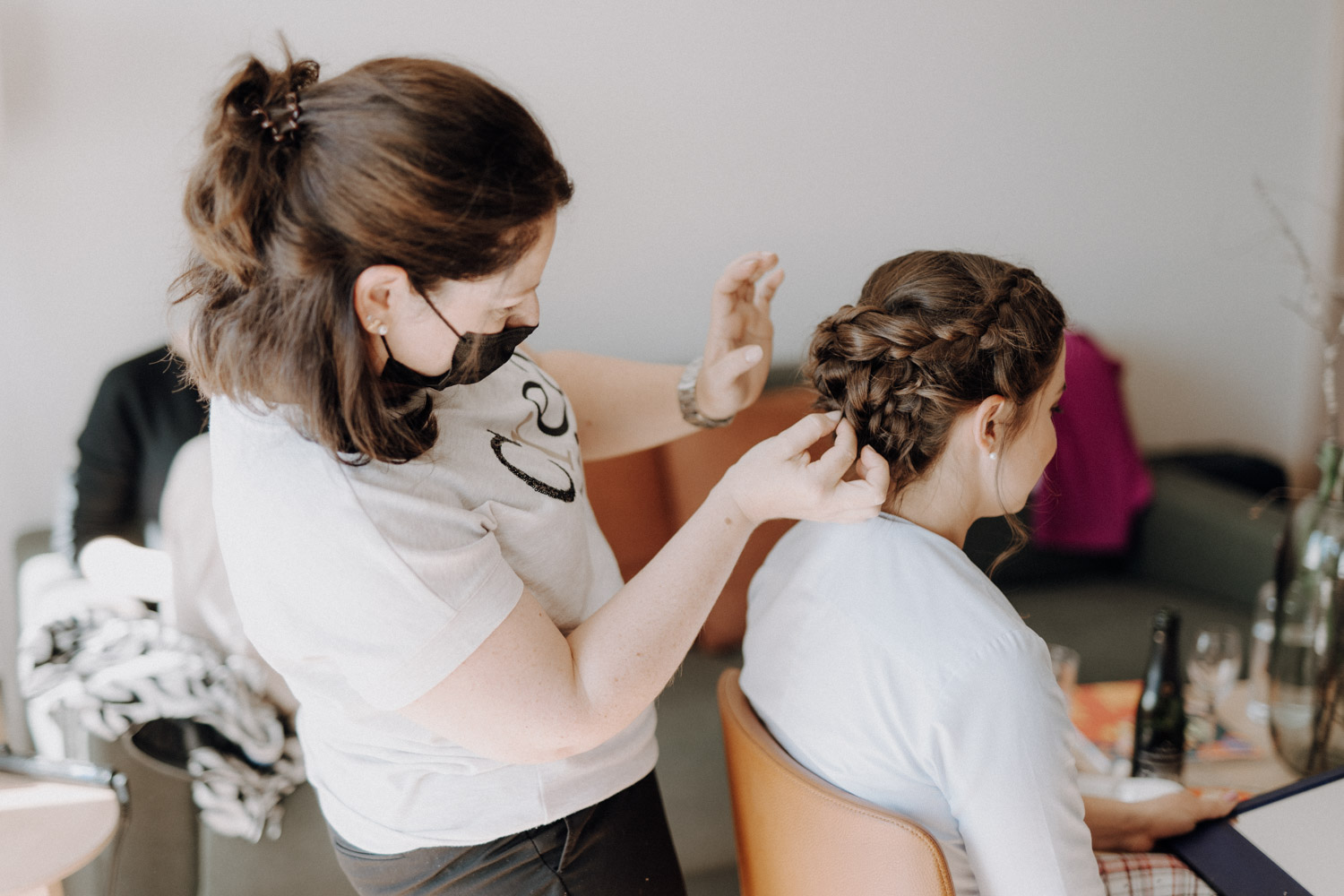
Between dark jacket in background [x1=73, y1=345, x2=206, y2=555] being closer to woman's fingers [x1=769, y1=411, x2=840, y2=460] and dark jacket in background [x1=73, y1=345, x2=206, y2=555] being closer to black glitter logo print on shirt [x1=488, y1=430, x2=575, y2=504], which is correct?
black glitter logo print on shirt [x1=488, y1=430, x2=575, y2=504]

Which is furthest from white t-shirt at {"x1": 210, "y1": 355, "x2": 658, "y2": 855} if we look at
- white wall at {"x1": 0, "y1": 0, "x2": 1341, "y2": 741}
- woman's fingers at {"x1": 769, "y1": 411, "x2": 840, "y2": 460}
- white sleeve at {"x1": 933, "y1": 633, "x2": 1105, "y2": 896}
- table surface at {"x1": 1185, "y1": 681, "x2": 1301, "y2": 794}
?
white wall at {"x1": 0, "y1": 0, "x2": 1341, "y2": 741}

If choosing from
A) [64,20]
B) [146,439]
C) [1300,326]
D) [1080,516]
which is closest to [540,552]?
[146,439]

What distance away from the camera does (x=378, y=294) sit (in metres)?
0.75

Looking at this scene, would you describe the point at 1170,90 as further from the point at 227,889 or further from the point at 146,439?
the point at 227,889

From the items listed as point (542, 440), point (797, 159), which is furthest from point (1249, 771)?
point (797, 159)

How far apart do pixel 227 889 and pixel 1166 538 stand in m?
2.19

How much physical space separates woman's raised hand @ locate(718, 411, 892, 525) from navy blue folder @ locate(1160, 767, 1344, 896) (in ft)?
2.09

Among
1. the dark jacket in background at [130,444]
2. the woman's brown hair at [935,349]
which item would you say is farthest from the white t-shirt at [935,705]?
the dark jacket in background at [130,444]

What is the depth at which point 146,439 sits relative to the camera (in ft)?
6.17

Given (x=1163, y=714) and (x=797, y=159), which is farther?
(x=797, y=159)

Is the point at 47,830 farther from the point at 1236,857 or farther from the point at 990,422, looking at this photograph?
the point at 1236,857

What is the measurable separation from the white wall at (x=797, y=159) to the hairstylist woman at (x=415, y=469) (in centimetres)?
95

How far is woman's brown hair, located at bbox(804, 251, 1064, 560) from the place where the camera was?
99 cm

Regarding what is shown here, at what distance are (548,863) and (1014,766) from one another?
1.47 ft
